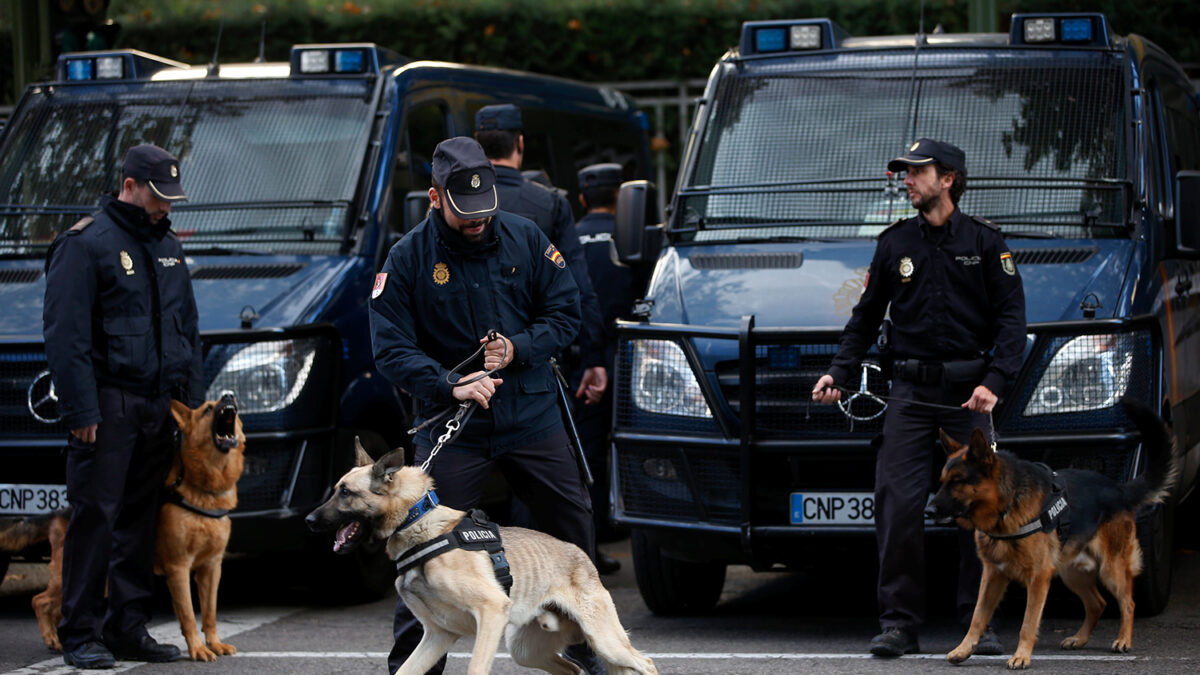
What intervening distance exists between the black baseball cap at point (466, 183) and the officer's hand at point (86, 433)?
1908 millimetres

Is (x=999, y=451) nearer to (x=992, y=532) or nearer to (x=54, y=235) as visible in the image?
(x=992, y=532)

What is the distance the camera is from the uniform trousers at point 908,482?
6.40 m

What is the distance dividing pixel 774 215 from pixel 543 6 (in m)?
7.97

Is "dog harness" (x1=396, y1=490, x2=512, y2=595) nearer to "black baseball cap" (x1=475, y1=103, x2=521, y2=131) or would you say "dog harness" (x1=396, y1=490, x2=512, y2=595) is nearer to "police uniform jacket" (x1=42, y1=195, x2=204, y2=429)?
"police uniform jacket" (x1=42, y1=195, x2=204, y2=429)

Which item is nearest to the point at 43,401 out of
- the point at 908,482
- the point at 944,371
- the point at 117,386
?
the point at 117,386

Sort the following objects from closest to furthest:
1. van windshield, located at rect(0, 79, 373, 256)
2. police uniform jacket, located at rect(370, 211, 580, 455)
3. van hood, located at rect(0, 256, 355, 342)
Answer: police uniform jacket, located at rect(370, 211, 580, 455) → van hood, located at rect(0, 256, 355, 342) → van windshield, located at rect(0, 79, 373, 256)

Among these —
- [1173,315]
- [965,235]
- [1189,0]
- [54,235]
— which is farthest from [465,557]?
[1189,0]

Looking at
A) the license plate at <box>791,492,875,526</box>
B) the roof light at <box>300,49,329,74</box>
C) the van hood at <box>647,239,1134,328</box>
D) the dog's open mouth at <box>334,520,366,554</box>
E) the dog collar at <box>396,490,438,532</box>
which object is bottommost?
the license plate at <box>791,492,875,526</box>

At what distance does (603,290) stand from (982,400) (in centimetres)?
319

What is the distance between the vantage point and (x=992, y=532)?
6246mm

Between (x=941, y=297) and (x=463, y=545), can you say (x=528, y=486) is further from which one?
(x=941, y=297)

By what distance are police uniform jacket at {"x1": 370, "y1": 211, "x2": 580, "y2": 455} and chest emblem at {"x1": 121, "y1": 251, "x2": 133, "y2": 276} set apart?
4.90 feet

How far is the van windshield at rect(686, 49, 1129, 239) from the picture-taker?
7465 mm

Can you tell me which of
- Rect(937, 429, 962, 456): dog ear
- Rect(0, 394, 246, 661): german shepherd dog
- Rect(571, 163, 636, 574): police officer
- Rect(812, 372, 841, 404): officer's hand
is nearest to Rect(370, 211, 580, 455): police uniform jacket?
Rect(812, 372, 841, 404): officer's hand
